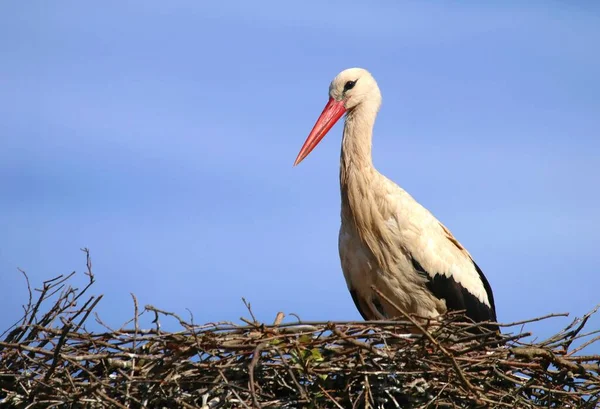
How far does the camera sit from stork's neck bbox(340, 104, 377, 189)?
606cm

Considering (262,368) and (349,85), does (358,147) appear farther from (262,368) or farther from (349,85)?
(262,368)

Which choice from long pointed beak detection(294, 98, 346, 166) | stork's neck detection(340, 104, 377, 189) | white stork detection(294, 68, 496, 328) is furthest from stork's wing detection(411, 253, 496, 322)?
long pointed beak detection(294, 98, 346, 166)

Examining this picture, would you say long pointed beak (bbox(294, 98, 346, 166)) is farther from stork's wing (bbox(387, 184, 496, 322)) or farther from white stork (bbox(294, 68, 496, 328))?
stork's wing (bbox(387, 184, 496, 322))

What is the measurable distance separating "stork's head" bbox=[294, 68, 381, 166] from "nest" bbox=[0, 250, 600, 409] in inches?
80.7

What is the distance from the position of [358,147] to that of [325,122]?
0.36 metres

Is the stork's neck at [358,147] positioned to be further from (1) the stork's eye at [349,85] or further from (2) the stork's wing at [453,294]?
(2) the stork's wing at [453,294]

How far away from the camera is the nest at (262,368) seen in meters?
4.38

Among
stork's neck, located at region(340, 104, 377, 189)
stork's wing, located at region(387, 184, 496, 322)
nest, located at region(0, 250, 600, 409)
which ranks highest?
stork's neck, located at region(340, 104, 377, 189)

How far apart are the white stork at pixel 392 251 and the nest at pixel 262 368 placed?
44.8 inches

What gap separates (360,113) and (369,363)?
90.0 inches

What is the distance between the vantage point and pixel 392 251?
19.0 feet

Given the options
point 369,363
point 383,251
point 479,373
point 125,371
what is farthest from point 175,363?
point 383,251

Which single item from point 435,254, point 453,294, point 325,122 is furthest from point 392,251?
point 325,122

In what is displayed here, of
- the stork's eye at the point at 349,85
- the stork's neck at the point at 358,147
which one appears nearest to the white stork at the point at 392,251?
the stork's neck at the point at 358,147
